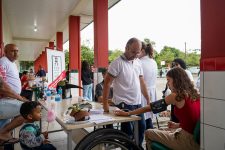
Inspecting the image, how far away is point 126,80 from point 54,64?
2387mm

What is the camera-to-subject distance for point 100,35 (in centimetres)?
582

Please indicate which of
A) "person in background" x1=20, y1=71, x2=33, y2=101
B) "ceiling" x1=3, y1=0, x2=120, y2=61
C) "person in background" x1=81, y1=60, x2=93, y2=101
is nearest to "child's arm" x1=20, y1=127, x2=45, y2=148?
"person in background" x1=20, y1=71, x2=33, y2=101

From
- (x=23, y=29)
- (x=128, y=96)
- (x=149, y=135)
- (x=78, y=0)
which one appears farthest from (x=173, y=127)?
(x=23, y=29)

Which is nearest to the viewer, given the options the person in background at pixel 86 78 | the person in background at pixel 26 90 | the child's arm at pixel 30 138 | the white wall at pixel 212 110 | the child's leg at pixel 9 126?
the white wall at pixel 212 110

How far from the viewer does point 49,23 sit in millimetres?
9969

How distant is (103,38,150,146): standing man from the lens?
2416mm

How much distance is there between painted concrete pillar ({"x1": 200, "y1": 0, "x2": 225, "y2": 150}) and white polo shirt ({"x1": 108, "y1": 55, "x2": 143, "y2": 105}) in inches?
31.7

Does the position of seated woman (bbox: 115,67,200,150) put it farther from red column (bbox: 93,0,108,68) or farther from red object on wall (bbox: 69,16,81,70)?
red object on wall (bbox: 69,16,81,70)

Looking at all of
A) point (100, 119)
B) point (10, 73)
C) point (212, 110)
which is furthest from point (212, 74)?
point (10, 73)

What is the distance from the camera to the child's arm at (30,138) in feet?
7.67

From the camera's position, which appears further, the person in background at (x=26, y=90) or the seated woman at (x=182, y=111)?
the person in background at (x=26, y=90)

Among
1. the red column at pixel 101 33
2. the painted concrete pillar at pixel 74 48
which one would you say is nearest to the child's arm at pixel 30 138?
the red column at pixel 101 33

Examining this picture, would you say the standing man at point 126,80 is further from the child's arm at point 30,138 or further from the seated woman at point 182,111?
the child's arm at point 30,138

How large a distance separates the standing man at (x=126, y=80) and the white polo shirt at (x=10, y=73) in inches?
57.4
